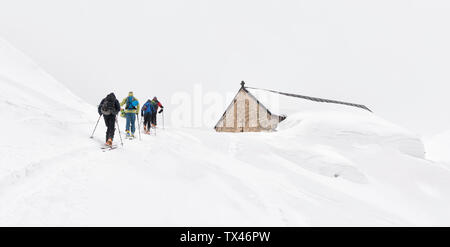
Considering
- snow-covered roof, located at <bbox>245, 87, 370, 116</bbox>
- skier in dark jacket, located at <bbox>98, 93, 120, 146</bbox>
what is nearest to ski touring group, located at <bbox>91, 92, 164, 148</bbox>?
skier in dark jacket, located at <bbox>98, 93, 120, 146</bbox>

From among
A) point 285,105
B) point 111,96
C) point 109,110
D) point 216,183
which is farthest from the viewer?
point 285,105

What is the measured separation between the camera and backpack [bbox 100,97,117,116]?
654cm

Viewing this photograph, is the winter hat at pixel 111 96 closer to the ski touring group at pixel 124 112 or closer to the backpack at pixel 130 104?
the ski touring group at pixel 124 112

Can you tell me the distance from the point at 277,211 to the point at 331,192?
232 centimetres

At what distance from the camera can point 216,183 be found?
4.04 metres

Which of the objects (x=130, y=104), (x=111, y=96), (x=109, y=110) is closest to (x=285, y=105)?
(x=130, y=104)

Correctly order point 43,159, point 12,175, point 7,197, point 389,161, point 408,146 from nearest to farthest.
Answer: point 7,197 → point 12,175 → point 43,159 → point 389,161 → point 408,146

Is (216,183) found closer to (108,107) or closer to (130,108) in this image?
(108,107)

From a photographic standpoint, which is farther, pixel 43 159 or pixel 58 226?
pixel 43 159

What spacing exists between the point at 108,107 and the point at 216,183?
4.55 metres

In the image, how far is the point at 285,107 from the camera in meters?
14.9

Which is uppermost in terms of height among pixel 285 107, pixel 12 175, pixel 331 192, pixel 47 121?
pixel 285 107
